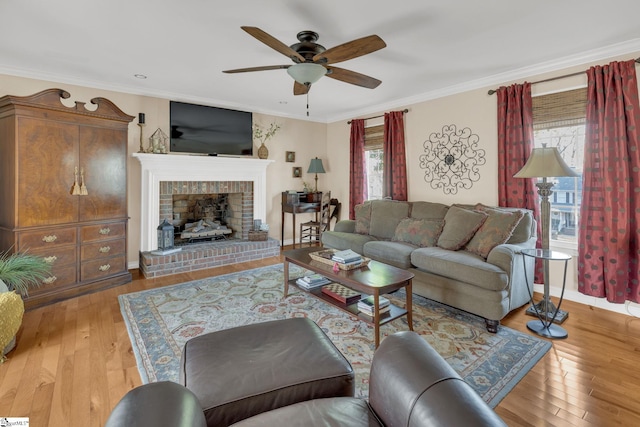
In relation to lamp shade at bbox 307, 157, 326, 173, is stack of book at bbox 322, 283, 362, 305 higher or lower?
lower

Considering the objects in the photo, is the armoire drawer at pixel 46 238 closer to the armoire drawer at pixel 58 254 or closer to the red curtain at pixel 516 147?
the armoire drawer at pixel 58 254

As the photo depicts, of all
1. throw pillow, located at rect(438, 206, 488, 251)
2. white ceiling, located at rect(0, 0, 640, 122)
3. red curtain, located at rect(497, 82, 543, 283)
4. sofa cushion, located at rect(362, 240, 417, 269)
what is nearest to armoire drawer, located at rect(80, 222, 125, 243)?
white ceiling, located at rect(0, 0, 640, 122)

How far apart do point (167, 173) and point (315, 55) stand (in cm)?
283

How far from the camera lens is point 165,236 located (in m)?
4.25

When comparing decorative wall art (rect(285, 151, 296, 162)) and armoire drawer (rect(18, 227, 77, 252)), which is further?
decorative wall art (rect(285, 151, 296, 162))

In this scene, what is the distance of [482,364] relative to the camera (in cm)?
214

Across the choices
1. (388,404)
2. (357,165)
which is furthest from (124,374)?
(357,165)

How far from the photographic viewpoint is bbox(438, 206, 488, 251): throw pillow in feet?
10.7

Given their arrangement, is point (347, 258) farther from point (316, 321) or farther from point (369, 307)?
point (316, 321)

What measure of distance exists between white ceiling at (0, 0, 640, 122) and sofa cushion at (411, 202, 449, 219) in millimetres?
1520

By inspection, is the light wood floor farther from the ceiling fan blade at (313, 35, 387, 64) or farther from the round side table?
the ceiling fan blade at (313, 35, 387, 64)

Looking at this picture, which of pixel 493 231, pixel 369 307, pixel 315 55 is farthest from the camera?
pixel 493 231

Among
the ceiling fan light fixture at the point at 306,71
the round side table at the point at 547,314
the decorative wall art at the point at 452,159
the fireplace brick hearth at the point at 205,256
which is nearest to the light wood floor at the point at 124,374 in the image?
the round side table at the point at 547,314

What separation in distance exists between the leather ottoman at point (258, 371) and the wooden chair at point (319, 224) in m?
3.75
